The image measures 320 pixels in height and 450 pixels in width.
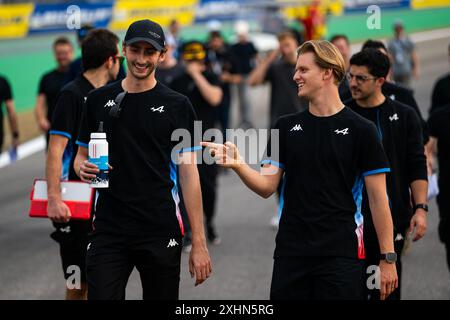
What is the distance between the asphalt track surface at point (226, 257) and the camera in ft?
27.3

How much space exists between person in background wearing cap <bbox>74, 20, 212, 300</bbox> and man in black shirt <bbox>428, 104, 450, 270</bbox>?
2.76m

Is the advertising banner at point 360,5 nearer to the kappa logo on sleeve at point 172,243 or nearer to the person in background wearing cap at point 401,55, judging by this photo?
the person in background wearing cap at point 401,55

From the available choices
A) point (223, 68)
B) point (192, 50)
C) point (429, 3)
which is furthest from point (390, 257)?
point (429, 3)

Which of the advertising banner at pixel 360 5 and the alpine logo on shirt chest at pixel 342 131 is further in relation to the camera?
the advertising banner at pixel 360 5

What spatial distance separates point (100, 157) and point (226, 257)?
4737 millimetres

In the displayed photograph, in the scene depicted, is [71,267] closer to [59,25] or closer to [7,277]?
[7,277]

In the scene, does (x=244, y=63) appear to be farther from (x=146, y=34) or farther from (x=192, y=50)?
(x=146, y=34)

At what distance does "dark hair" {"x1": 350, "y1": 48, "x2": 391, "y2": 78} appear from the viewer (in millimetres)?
6258

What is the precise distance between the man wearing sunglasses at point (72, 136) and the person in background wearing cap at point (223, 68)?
357 inches

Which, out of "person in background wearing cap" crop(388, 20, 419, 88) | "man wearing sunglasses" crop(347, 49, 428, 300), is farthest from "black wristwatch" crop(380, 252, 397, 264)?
"person in background wearing cap" crop(388, 20, 419, 88)

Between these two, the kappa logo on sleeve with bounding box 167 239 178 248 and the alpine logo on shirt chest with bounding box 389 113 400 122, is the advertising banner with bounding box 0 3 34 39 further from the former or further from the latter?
the kappa logo on sleeve with bounding box 167 239 178 248

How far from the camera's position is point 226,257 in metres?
9.63

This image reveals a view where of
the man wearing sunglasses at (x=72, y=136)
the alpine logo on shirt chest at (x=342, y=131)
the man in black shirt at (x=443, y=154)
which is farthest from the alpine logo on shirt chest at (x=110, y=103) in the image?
the man in black shirt at (x=443, y=154)

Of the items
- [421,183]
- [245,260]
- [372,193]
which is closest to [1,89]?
[245,260]
